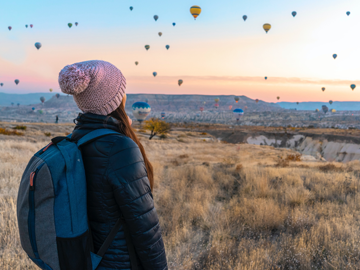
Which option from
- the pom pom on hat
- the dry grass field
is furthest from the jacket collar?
the dry grass field

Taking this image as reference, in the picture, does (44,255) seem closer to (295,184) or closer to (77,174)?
(77,174)

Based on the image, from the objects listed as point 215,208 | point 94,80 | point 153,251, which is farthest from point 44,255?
point 215,208

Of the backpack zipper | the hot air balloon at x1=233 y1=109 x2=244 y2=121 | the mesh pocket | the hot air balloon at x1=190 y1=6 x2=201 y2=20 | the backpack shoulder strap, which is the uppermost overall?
the hot air balloon at x1=190 y1=6 x2=201 y2=20

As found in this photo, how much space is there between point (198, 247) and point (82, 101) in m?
3.52

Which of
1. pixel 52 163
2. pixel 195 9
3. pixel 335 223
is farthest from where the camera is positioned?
pixel 195 9

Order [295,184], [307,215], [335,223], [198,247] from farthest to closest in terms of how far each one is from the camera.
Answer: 1. [295,184]
2. [307,215]
3. [335,223]
4. [198,247]

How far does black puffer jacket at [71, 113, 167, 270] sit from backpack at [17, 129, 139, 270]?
8cm

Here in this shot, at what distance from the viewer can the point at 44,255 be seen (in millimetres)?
1406

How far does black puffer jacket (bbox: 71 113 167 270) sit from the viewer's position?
144 centimetres

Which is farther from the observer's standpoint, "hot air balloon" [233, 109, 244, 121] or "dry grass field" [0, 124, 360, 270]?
"hot air balloon" [233, 109, 244, 121]

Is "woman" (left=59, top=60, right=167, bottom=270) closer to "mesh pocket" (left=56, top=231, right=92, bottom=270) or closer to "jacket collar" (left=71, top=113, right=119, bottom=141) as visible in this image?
"jacket collar" (left=71, top=113, right=119, bottom=141)

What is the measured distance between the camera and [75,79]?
1486mm

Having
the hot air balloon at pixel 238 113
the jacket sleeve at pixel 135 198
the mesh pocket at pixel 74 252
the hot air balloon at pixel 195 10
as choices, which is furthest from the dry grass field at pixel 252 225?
the hot air balloon at pixel 238 113

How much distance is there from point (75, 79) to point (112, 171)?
592 mm
